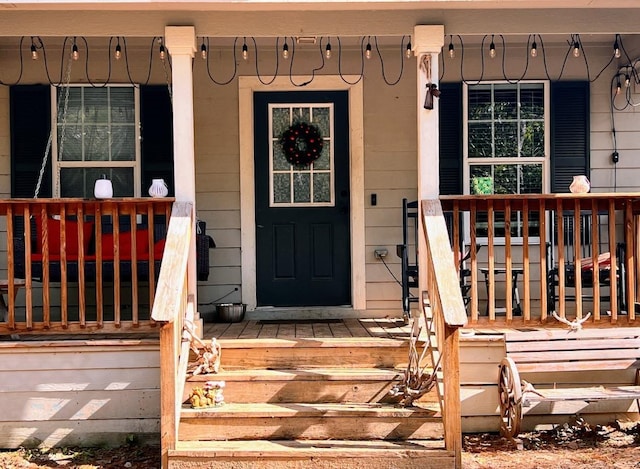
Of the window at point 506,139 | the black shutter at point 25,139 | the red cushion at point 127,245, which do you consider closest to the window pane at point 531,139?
the window at point 506,139

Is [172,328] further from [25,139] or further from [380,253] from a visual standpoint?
[25,139]

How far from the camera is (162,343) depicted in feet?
11.5

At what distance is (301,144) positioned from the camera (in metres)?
5.72

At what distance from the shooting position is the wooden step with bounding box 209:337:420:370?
427cm

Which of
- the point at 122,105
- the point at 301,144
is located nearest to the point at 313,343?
the point at 301,144

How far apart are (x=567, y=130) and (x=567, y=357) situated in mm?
2260

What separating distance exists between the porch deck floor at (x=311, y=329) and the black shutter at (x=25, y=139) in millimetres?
1906

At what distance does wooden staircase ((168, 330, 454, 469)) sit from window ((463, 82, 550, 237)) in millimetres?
2055

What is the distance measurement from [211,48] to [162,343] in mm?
3016

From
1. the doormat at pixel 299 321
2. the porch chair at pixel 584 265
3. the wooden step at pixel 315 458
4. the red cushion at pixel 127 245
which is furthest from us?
the doormat at pixel 299 321

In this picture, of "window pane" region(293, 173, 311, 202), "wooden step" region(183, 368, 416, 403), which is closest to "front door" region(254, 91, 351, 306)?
"window pane" region(293, 173, 311, 202)

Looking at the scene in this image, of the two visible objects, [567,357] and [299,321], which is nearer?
[567,357]

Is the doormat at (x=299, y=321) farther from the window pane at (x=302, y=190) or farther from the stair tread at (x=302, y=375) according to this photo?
the stair tread at (x=302, y=375)

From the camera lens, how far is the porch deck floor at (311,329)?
459 centimetres
